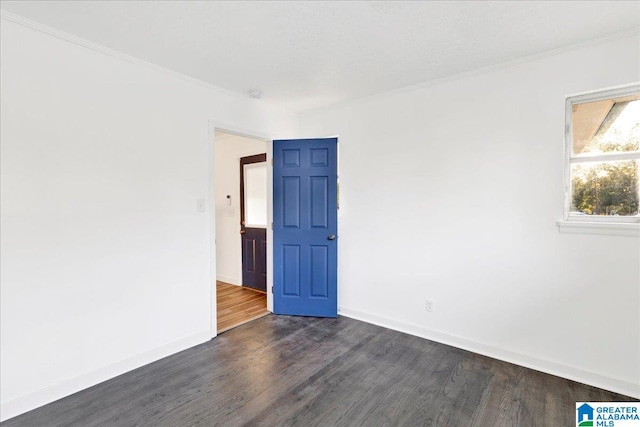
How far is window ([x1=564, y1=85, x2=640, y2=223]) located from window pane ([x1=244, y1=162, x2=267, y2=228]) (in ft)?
11.7

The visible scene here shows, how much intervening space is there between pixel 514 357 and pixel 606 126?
77.8 inches

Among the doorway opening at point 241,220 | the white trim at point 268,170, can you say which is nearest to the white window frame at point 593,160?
the white trim at point 268,170

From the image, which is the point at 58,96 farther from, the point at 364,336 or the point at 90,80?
the point at 364,336

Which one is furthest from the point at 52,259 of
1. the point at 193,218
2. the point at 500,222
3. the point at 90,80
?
the point at 500,222

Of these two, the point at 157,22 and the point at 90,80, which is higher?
the point at 157,22

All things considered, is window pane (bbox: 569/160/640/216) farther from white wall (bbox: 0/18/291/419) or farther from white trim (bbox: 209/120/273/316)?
white wall (bbox: 0/18/291/419)

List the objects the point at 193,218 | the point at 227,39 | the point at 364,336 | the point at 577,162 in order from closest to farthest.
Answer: the point at 227,39 < the point at 577,162 < the point at 193,218 < the point at 364,336

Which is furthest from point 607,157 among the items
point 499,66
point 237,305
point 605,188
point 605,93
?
point 237,305

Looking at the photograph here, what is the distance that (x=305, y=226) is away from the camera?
12.0 ft

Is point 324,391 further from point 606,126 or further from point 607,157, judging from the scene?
point 606,126

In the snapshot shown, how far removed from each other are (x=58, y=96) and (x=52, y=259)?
1.14 metres

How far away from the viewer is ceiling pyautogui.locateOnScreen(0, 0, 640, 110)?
187 centimetres

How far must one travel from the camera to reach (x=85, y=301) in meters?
2.26

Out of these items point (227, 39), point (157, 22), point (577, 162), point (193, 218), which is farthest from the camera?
point (193, 218)
